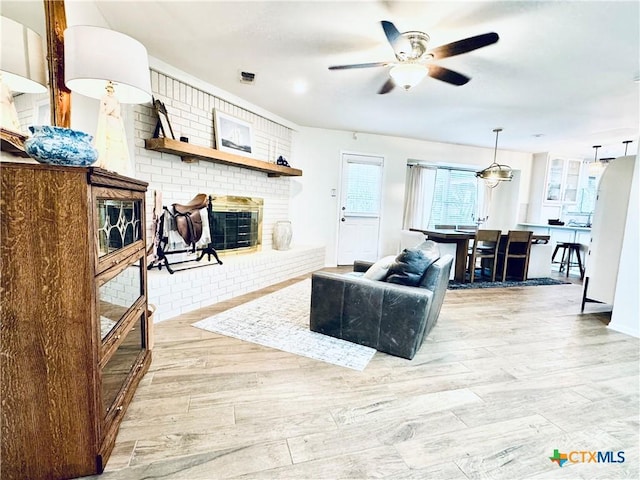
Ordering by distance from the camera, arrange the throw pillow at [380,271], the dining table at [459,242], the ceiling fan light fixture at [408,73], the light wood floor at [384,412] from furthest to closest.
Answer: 1. the dining table at [459,242]
2. the throw pillow at [380,271]
3. the ceiling fan light fixture at [408,73]
4. the light wood floor at [384,412]

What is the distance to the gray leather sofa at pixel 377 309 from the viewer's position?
2258mm

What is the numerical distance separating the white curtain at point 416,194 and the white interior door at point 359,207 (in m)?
0.89

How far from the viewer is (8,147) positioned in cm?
123

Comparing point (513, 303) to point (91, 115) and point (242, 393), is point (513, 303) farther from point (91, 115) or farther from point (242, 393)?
point (91, 115)

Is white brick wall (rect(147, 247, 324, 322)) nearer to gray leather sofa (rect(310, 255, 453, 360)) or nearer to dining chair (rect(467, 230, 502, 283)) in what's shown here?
gray leather sofa (rect(310, 255, 453, 360))

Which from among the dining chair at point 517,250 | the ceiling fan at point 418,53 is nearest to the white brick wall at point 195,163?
the ceiling fan at point 418,53

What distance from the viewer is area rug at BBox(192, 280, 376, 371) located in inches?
91.8

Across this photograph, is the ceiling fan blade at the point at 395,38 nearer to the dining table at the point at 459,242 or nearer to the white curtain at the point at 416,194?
the dining table at the point at 459,242

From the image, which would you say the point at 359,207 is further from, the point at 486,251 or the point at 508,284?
the point at 508,284

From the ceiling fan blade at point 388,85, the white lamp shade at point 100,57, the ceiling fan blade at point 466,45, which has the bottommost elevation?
the white lamp shade at point 100,57

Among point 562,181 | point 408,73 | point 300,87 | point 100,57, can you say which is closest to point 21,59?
point 100,57

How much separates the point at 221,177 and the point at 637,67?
14.4 ft

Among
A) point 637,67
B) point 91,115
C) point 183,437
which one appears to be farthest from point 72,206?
point 637,67

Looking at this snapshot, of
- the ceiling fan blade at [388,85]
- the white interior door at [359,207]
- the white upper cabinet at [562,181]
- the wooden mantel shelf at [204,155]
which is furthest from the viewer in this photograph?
the white upper cabinet at [562,181]
